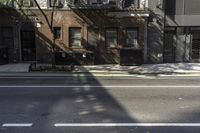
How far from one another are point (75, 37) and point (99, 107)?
13307 mm

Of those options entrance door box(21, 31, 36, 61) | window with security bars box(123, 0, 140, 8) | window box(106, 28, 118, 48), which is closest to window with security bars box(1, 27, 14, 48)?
entrance door box(21, 31, 36, 61)

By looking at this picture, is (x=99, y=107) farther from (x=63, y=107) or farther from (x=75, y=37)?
(x=75, y=37)

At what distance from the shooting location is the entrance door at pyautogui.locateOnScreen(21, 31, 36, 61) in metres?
22.0

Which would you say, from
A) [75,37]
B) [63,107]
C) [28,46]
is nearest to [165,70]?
[75,37]

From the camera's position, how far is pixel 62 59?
2120 cm

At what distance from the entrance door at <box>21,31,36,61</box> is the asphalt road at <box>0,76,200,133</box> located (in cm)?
843

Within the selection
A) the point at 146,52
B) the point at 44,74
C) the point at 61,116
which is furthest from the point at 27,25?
the point at 61,116

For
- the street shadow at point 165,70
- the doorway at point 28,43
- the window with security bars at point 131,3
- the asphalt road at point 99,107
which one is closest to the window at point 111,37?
the window with security bars at point 131,3

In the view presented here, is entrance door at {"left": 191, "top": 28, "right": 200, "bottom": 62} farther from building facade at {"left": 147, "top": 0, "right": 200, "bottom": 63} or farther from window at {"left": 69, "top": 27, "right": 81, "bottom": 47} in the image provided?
window at {"left": 69, "top": 27, "right": 81, "bottom": 47}

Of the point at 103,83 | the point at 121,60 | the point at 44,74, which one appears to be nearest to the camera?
the point at 103,83

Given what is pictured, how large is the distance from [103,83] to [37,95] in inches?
144

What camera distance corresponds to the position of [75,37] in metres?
21.9

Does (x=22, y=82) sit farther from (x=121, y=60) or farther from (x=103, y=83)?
(x=121, y=60)

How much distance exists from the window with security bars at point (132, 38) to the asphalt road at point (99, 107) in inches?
316
